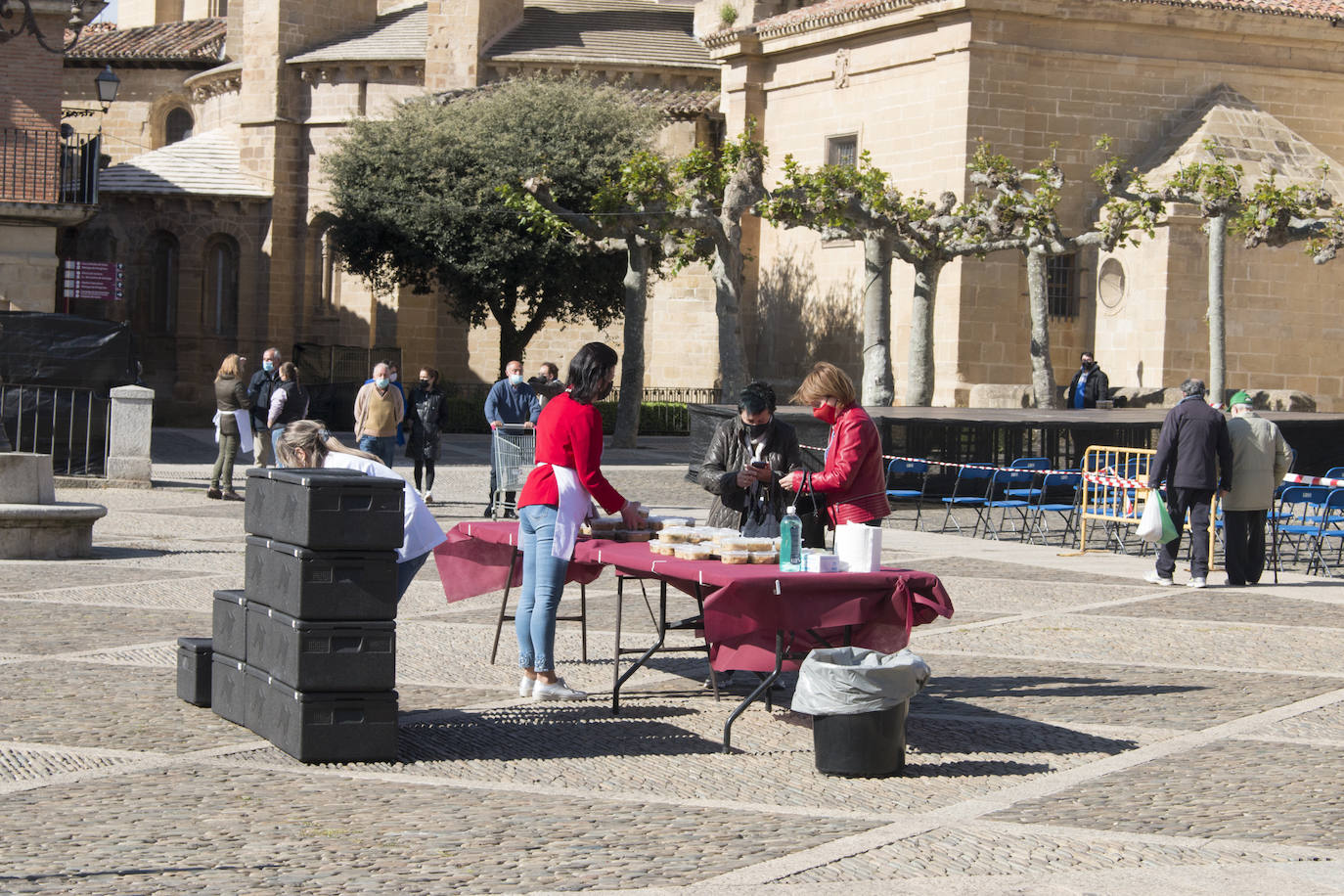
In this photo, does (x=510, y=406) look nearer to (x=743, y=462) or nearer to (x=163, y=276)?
(x=743, y=462)

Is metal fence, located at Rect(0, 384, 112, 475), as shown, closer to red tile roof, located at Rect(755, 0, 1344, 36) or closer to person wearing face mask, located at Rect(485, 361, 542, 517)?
person wearing face mask, located at Rect(485, 361, 542, 517)

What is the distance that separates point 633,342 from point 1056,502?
41.2 feet

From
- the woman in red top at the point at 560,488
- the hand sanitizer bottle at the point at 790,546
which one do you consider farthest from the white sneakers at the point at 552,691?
the hand sanitizer bottle at the point at 790,546

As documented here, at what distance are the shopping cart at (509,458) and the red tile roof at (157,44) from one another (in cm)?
3613

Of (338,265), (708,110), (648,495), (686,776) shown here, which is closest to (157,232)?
(338,265)

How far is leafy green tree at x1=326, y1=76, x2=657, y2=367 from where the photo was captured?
35281 millimetres

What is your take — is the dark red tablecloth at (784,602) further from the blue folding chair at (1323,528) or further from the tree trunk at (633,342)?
the tree trunk at (633,342)

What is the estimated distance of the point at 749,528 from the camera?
867cm

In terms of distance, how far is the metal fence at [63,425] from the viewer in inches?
794

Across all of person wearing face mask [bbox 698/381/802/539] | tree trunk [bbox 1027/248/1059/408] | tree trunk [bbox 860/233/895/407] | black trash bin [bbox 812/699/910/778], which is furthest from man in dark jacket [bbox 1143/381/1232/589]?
tree trunk [bbox 1027/248/1059/408]

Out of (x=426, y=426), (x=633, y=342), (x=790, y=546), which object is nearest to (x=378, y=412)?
(x=426, y=426)

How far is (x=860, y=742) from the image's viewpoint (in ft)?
22.5

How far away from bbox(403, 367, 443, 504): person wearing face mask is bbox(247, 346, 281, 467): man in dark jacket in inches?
64.7

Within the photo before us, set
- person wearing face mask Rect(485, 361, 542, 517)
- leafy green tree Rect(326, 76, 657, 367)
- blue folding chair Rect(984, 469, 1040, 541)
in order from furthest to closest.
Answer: leafy green tree Rect(326, 76, 657, 367) < person wearing face mask Rect(485, 361, 542, 517) < blue folding chair Rect(984, 469, 1040, 541)
